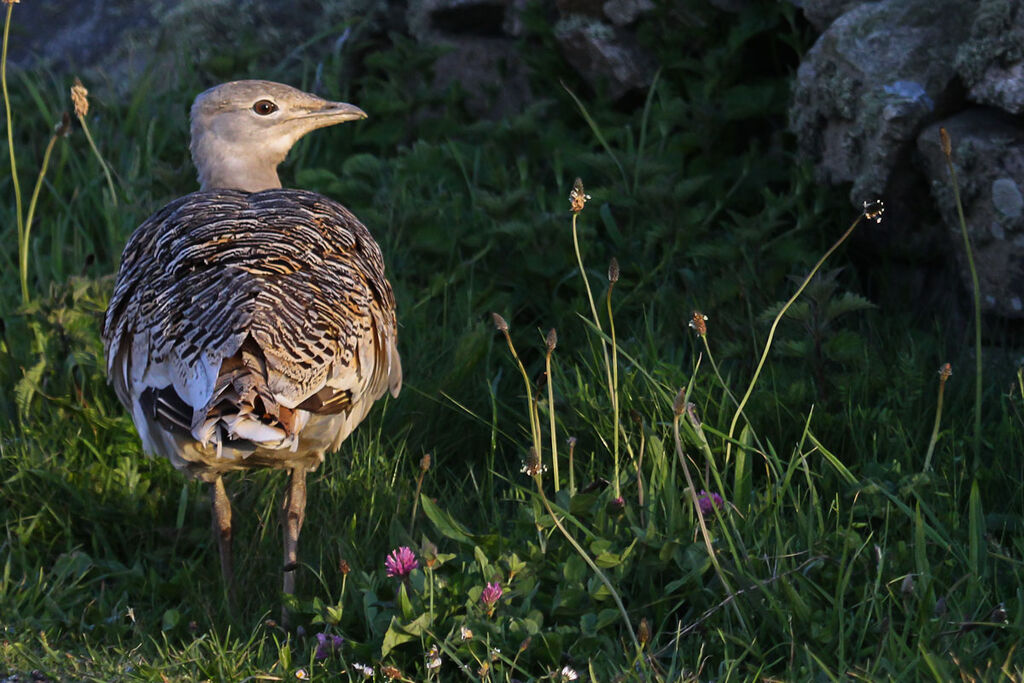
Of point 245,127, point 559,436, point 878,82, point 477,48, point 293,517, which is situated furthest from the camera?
point 477,48

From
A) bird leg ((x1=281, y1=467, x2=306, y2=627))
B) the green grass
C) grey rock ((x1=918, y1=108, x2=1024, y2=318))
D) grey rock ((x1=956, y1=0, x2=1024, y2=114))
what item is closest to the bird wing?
bird leg ((x1=281, y1=467, x2=306, y2=627))

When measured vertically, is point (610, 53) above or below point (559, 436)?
above

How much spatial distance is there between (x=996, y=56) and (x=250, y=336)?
265 centimetres

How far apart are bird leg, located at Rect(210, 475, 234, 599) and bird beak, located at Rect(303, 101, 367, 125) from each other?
172cm

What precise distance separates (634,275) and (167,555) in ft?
6.75

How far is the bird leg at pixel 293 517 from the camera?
3561mm

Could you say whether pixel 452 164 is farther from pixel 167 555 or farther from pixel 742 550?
pixel 742 550

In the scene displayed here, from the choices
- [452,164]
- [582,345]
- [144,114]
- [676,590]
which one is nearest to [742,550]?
[676,590]

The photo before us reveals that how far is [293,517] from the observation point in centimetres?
370

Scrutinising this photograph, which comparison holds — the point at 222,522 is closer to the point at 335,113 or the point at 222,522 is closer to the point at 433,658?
the point at 433,658

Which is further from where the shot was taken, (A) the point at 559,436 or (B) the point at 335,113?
(B) the point at 335,113

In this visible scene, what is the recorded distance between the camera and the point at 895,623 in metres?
2.96

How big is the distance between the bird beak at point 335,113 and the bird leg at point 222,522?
1725 millimetres

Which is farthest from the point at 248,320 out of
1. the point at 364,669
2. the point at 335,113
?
the point at 335,113
